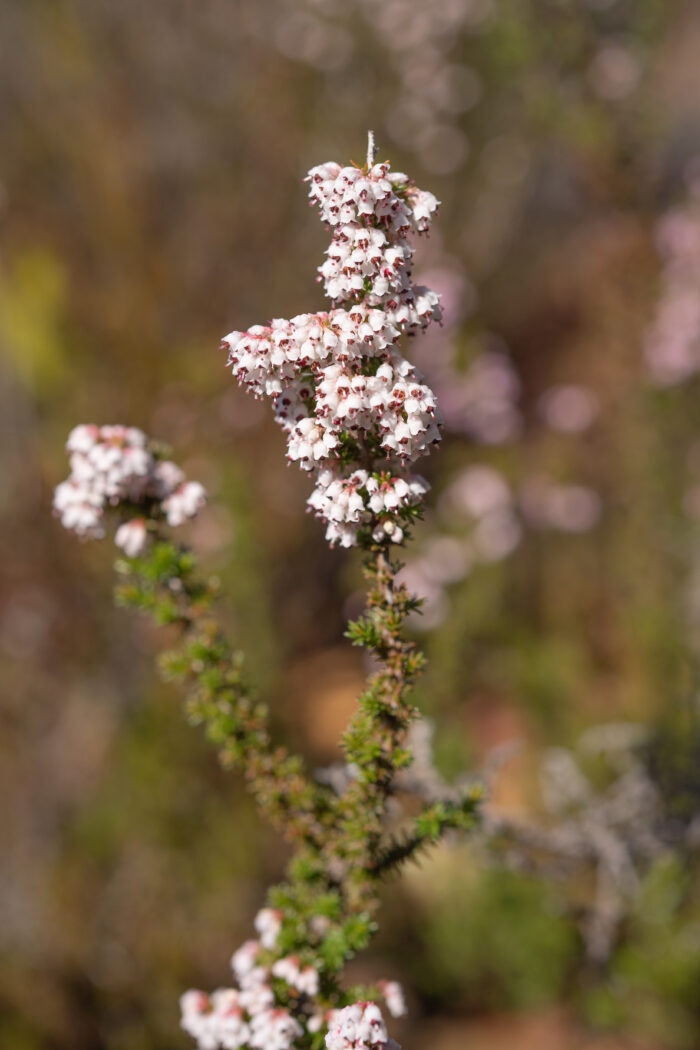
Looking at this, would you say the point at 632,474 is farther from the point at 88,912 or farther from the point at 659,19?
the point at 88,912

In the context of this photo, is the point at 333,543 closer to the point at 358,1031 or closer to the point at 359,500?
the point at 359,500

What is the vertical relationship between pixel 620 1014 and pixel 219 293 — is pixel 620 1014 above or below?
below

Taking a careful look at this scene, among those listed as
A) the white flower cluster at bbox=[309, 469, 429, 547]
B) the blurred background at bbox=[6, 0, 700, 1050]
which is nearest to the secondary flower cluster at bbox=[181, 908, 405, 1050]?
the blurred background at bbox=[6, 0, 700, 1050]

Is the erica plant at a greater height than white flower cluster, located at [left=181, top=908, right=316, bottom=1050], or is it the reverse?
the erica plant

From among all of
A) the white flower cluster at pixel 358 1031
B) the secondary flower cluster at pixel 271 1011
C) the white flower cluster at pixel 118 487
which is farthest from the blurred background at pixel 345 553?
the white flower cluster at pixel 118 487

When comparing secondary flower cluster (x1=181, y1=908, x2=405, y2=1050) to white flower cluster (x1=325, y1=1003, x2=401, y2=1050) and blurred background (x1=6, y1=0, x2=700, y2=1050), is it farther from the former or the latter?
blurred background (x1=6, y1=0, x2=700, y2=1050)

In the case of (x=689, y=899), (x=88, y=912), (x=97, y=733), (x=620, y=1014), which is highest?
(x=97, y=733)

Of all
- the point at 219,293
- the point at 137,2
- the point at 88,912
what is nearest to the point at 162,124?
the point at 137,2
